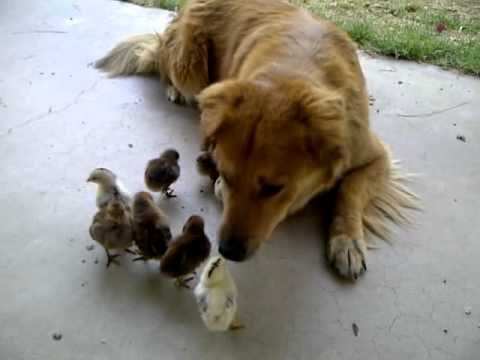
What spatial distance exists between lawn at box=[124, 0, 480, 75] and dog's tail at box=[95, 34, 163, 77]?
0.92 metres

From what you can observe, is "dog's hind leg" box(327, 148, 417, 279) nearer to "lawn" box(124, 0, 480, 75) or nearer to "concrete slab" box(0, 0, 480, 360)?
"concrete slab" box(0, 0, 480, 360)

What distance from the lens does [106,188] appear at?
8.54 feet

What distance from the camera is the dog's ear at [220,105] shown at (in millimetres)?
2240

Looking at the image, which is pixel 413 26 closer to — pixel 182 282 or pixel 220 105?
pixel 220 105

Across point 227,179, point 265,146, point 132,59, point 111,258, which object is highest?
point 265,146

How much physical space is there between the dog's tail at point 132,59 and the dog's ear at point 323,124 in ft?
6.10

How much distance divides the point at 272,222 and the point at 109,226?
70cm

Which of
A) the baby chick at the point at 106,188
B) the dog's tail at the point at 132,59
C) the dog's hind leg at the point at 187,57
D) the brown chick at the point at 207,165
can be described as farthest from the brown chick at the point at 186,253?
the dog's tail at the point at 132,59

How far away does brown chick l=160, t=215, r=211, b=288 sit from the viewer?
2.26m

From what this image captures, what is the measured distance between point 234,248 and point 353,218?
0.73 meters

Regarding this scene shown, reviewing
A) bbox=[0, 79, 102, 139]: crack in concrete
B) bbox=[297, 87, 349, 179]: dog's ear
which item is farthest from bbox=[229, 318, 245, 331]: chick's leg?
bbox=[0, 79, 102, 139]: crack in concrete

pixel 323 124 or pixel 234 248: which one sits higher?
pixel 323 124

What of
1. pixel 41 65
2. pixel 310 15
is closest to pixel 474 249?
pixel 310 15

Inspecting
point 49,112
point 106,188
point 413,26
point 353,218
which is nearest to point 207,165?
point 106,188
